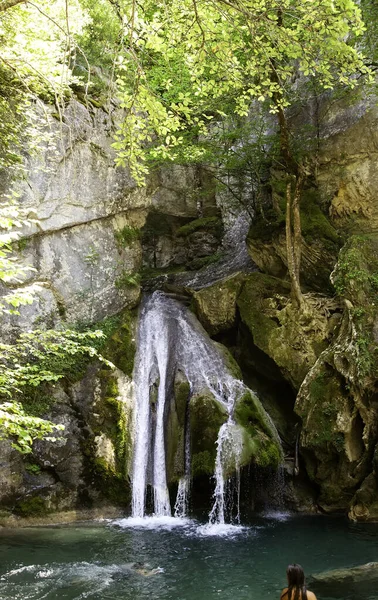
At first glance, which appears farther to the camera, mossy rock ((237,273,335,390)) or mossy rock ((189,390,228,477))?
mossy rock ((237,273,335,390))

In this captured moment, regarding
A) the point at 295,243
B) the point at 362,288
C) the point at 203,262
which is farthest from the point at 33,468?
the point at 203,262

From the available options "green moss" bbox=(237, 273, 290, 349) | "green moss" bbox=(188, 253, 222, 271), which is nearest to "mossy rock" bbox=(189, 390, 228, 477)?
"green moss" bbox=(237, 273, 290, 349)

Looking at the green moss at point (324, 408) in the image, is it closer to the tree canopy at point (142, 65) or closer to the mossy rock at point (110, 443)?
the mossy rock at point (110, 443)

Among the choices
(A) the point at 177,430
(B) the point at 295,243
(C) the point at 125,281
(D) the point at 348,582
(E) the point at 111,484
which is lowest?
(D) the point at 348,582

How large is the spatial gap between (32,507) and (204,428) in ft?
14.6

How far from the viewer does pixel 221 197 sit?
1978cm

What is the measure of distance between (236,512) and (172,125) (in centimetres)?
911

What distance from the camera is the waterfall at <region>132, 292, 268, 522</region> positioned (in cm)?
1184

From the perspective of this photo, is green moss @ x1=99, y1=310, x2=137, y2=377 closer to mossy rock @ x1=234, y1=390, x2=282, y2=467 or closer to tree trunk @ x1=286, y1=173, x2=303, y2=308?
mossy rock @ x1=234, y1=390, x2=282, y2=467

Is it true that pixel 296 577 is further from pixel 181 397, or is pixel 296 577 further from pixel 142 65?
pixel 142 65

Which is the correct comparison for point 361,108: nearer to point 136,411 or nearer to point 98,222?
point 98,222

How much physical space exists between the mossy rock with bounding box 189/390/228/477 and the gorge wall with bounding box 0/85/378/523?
0.25ft

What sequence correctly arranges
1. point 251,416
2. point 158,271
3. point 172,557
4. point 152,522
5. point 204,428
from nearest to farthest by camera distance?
1. point 172,557
2. point 152,522
3. point 204,428
4. point 251,416
5. point 158,271

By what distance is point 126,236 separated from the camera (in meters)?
16.4
